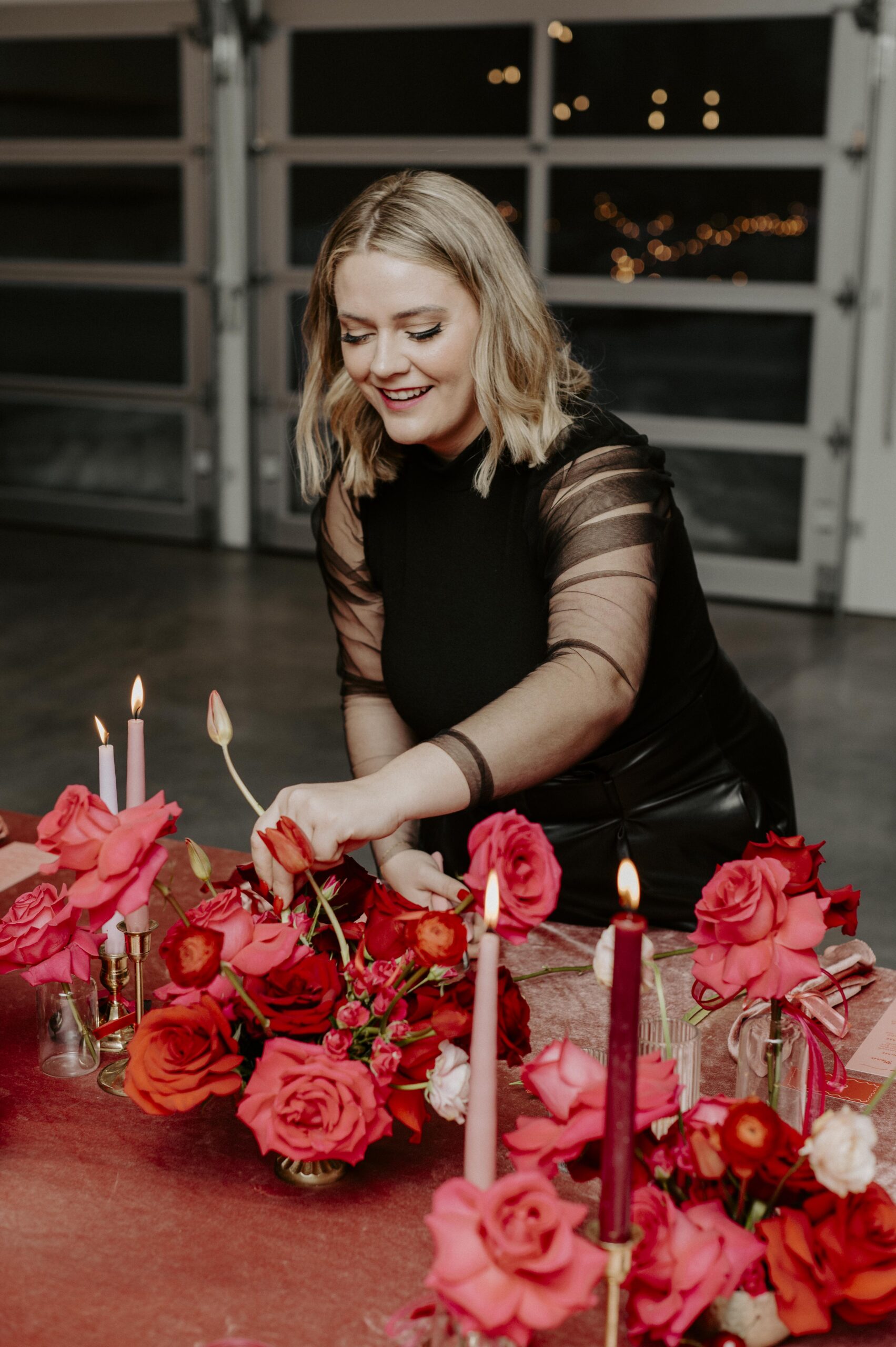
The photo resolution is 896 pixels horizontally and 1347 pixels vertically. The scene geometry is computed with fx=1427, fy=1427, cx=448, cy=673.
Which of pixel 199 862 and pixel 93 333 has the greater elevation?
pixel 93 333

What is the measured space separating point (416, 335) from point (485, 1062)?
3.06 feet

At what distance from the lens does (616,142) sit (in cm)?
606

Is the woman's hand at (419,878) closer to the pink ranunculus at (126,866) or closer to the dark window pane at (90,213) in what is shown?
the pink ranunculus at (126,866)

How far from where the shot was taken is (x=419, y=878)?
1473 millimetres

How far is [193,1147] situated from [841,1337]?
48cm

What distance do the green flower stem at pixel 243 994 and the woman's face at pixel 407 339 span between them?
0.71 m

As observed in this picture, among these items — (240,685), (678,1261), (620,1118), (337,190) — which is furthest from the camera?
(337,190)

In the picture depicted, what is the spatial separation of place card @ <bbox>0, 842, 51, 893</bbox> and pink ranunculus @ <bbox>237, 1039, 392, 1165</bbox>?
73 cm

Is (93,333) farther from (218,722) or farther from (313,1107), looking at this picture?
(313,1107)

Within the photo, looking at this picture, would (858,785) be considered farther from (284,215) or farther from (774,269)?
(284,215)

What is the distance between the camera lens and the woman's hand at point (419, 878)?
1420 mm

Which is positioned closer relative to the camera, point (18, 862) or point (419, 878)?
point (419, 878)

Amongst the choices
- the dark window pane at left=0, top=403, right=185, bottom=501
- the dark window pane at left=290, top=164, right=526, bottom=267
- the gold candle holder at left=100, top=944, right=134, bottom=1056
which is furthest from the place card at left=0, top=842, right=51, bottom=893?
the dark window pane at left=0, top=403, right=185, bottom=501

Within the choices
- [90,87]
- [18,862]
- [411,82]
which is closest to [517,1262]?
[18,862]
